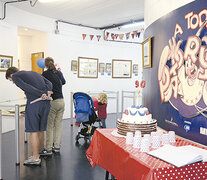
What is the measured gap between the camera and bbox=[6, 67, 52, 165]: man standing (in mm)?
3322

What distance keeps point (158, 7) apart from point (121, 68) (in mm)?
6246

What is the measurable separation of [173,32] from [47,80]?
205 centimetres

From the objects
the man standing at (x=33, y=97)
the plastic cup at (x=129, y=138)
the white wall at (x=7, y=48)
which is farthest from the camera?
the white wall at (x=7, y=48)

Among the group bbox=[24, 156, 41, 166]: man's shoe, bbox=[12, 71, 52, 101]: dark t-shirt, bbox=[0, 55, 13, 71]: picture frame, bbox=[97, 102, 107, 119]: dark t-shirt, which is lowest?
bbox=[24, 156, 41, 166]: man's shoe

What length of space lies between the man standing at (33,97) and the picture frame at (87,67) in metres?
4.71

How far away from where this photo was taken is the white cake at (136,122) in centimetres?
224

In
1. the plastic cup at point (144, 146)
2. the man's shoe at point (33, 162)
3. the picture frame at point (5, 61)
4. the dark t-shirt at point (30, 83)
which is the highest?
the picture frame at point (5, 61)

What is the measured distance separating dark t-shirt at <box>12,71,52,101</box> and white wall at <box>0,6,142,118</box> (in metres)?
2.72

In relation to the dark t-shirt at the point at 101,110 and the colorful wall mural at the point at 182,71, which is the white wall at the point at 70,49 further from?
the colorful wall mural at the point at 182,71

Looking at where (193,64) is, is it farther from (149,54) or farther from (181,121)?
(149,54)

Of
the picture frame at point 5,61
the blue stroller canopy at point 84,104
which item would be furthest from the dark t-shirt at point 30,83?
the picture frame at point 5,61

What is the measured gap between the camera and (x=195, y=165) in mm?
1659

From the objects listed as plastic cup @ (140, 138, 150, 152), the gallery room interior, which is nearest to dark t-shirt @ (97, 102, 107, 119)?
the gallery room interior

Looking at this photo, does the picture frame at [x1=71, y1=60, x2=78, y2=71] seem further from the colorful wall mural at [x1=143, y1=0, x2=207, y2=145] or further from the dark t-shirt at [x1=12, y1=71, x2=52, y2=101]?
the colorful wall mural at [x1=143, y1=0, x2=207, y2=145]
